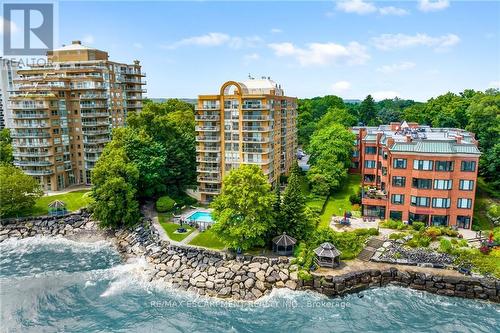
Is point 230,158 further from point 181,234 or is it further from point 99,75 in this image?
point 99,75

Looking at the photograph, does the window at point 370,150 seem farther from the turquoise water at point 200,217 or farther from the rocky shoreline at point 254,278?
the turquoise water at point 200,217

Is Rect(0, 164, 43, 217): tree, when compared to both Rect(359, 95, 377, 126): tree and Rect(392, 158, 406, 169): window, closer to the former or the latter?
Rect(392, 158, 406, 169): window

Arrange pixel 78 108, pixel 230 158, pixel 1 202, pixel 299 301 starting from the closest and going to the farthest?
pixel 299 301 → pixel 1 202 → pixel 230 158 → pixel 78 108

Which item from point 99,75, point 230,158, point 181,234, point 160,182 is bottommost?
point 181,234

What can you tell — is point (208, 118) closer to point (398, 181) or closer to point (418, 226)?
point (398, 181)

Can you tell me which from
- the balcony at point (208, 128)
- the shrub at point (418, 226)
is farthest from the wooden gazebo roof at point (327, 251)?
the balcony at point (208, 128)

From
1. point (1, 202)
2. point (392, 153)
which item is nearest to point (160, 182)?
point (1, 202)

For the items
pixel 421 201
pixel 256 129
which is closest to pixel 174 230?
pixel 256 129
